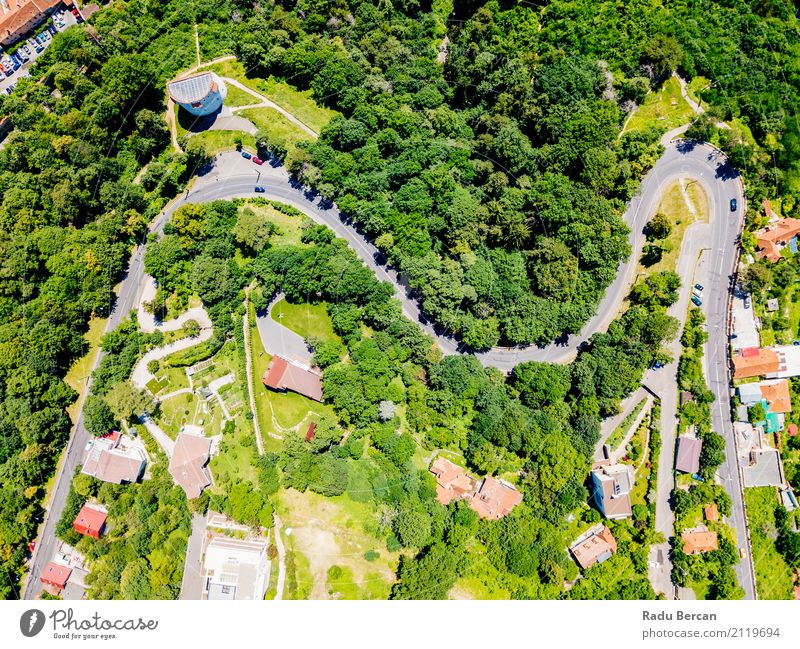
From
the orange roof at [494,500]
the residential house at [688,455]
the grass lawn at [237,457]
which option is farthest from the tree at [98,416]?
the residential house at [688,455]

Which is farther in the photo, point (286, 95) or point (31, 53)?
point (286, 95)

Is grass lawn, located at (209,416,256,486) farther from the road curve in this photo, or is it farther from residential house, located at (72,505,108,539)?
the road curve

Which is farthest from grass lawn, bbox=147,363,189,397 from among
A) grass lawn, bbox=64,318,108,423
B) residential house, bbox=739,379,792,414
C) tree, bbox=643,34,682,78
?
tree, bbox=643,34,682,78

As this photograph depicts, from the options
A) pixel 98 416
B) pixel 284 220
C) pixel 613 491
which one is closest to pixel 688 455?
pixel 613 491

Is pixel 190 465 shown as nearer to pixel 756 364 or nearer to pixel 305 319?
pixel 305 319

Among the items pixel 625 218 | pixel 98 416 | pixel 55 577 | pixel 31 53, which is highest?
pixel 31 53

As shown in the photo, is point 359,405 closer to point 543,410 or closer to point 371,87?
point 543,410

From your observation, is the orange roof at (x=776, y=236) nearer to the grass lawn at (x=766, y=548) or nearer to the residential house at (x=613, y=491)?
the grass lawn at (x=766, y=548)
